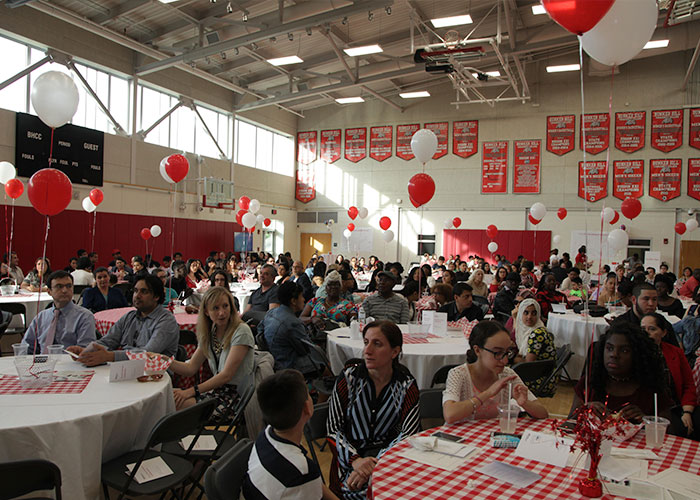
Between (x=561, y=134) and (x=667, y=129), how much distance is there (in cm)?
317

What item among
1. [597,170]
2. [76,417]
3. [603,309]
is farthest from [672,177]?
[76,417]

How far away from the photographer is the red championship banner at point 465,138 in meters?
18.8

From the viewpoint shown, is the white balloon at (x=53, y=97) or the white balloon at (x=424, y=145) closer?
the white balloon at (x=53, y=97)

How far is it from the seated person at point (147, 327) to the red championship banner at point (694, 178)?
1753cm

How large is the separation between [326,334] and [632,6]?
3.75m

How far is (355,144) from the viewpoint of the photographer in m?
20.6

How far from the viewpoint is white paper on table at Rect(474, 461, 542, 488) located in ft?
6.25

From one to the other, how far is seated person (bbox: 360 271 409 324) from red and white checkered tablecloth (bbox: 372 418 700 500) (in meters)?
3.38

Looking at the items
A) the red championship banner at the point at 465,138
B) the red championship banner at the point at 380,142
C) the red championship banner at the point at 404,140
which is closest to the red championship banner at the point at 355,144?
the red championship banner at the point at 380,142

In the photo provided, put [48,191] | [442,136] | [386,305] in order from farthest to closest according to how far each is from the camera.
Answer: [442,136] → [386,305] → [48,191]

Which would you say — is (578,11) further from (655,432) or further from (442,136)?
(442,136)

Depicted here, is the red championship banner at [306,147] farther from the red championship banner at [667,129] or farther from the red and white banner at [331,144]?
the red championship banner at [667,129]

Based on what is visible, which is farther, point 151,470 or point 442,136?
point 442,136

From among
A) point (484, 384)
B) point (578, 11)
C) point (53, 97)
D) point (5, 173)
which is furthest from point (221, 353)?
point (5, 173)
